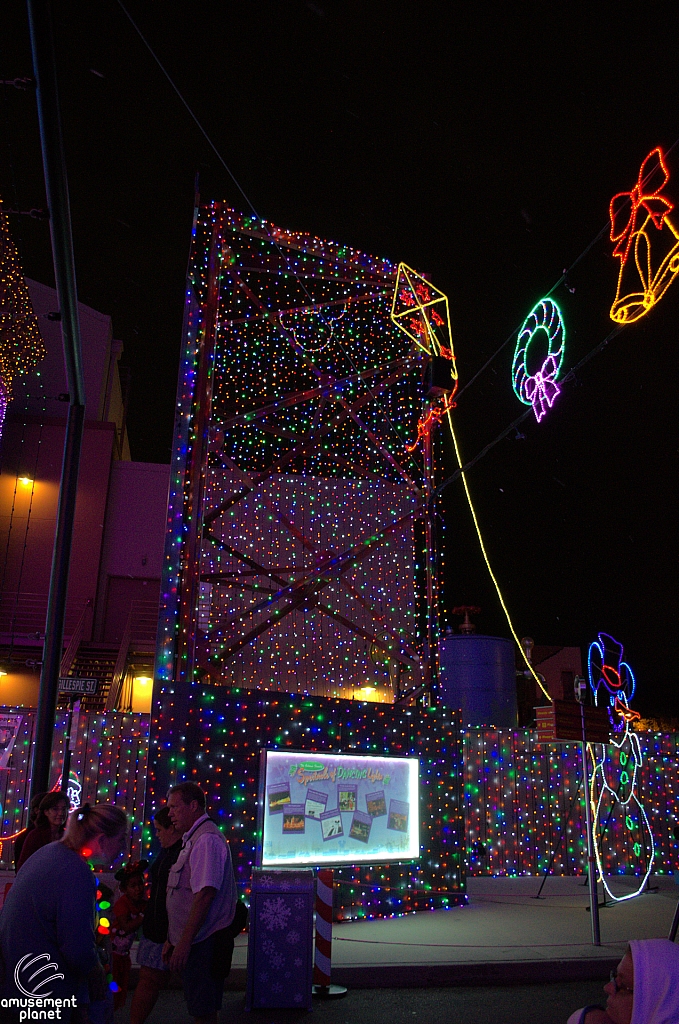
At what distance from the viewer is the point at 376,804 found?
369 inches

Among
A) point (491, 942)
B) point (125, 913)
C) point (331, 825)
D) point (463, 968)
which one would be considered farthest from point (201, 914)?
point (331, 825)

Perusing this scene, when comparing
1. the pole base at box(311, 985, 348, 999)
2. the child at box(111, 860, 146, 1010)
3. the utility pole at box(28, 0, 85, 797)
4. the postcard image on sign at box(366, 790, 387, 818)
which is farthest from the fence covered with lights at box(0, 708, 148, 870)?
the child at box(111, 860, 146, 1010)

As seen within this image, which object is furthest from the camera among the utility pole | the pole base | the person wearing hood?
the pole base

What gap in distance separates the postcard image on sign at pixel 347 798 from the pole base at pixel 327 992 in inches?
107

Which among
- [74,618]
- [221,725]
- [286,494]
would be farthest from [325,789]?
[74,618]

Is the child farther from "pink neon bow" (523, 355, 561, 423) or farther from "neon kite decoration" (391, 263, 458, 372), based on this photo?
"neon kite decoration" (391, 263, 458, 372)

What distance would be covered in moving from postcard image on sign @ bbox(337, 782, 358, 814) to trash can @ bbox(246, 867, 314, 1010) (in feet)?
9.09

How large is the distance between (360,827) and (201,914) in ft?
17.5

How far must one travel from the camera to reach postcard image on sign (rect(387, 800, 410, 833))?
9.52m

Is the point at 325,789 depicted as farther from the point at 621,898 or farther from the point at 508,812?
the point at 508,812

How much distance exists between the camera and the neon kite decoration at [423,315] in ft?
39.4

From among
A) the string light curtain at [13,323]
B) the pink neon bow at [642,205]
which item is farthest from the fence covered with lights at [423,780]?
the string light curtain at [13,323]

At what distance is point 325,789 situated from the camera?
888cm

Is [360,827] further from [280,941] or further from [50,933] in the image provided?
[50,933]
